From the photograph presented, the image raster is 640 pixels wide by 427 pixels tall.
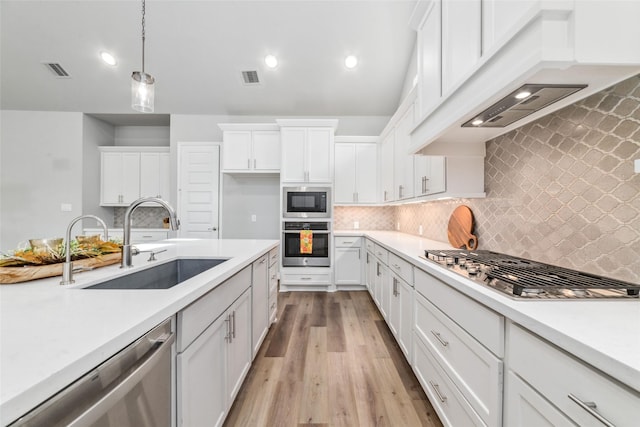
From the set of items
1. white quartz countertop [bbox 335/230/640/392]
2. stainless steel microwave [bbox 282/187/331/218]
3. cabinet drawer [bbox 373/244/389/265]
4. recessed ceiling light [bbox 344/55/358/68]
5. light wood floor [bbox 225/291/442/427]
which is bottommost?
light wood floor [bbox 225/291/442/427]

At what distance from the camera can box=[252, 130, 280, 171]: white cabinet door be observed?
4.10 m

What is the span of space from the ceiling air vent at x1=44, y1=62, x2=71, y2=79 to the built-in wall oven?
171 inches

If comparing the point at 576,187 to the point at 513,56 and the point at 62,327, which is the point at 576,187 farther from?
the point at 62,327

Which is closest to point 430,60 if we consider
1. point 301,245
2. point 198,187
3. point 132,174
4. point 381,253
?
point 381,253

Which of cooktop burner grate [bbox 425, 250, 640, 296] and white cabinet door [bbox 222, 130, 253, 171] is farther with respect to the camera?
white cabinet door [bbox 222, 130, 253, 171]

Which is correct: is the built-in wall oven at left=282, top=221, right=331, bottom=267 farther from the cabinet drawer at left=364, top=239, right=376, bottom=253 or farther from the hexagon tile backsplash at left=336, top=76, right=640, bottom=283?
the hexagon tile backsplash at left=336, top=76, right=640, bottom=283

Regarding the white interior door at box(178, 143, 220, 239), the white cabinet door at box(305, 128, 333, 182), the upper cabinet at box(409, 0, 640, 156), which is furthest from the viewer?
the white interior door at box(178, 143, 220, 239)

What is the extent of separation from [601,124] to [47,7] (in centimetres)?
579

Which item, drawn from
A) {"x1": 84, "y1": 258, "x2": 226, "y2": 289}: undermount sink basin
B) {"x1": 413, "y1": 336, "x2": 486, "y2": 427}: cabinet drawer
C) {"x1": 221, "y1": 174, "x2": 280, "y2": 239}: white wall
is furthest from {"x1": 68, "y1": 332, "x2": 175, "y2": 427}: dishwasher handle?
{"x1": 221, "y1": 174, "x2": 280, "y2": 239}: white wall

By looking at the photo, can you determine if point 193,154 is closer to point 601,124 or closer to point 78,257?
point 78,257

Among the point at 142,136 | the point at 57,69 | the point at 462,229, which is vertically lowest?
the point at 462,229

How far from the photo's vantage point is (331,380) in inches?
72.9

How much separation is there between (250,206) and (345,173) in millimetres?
1825

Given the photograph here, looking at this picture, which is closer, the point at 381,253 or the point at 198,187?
the point at 381,253
